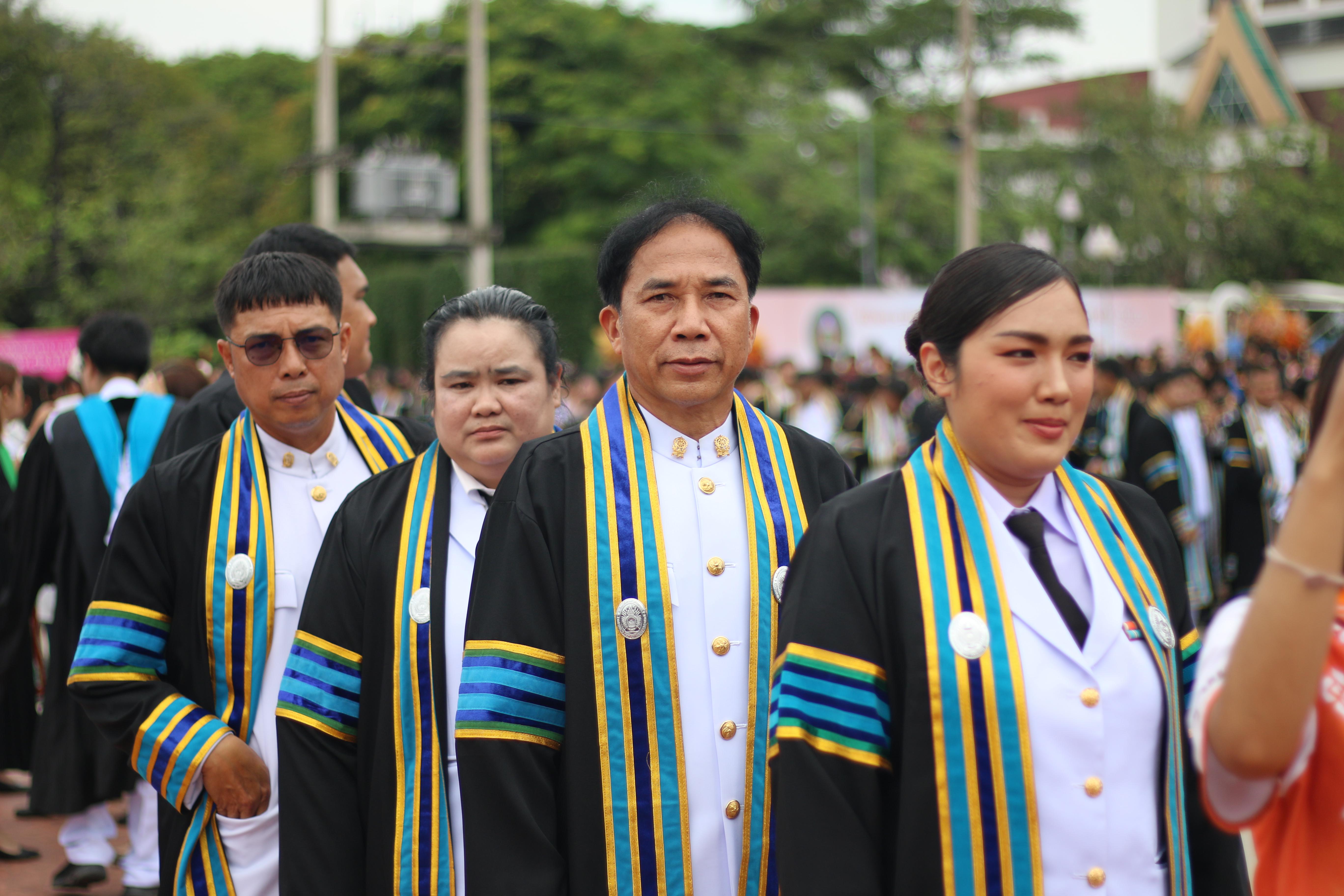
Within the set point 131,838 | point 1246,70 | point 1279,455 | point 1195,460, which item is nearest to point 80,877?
point 131,838

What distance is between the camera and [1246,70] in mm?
48031

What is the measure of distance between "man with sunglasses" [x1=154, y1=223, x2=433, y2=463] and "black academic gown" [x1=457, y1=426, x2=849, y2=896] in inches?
57.7

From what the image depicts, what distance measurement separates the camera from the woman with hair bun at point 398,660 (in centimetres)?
283

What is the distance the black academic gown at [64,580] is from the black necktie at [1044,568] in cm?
402

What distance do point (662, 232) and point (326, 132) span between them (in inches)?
743

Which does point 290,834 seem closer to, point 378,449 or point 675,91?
point 378,449

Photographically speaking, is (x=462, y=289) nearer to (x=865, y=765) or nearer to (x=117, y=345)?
(x=117, y=345)

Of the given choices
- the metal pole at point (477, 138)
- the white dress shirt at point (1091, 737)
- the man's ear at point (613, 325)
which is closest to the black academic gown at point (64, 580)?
the man's ear at point (613, 325)

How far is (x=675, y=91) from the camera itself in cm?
3056

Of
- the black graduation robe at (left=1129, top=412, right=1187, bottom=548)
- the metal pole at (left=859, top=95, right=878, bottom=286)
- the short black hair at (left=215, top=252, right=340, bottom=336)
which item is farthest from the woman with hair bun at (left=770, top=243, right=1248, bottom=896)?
the metal pole at (left=859, top=95, right=878, bottom=286)

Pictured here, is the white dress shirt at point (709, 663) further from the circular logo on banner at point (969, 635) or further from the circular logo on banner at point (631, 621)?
the circular logo on banner at point (969, 635)

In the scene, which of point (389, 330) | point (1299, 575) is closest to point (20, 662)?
point (1299, 575)

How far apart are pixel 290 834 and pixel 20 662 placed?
11.2 feet

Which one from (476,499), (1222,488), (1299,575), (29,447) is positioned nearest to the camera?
(1299,575)
